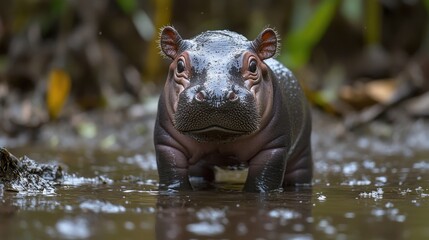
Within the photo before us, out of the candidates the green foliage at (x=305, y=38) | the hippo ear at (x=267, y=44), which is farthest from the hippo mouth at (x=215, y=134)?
the green foliage at (x=305, y=38)

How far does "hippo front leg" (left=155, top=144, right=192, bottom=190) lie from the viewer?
5.66m

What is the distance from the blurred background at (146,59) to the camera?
1122cm

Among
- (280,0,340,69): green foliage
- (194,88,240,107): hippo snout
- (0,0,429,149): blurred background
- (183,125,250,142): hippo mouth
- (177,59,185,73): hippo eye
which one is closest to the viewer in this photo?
(194,88,240,107): hippo snout

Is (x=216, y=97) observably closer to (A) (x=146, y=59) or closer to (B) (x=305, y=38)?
(B) (x=305, y=38)

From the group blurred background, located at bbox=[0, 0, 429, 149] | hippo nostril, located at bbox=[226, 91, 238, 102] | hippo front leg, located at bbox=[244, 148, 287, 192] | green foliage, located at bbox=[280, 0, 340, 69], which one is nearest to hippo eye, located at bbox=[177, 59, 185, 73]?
hippo nostril, located at bbox=[226, 91, 238, 102]

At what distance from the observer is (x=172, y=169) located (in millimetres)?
5691

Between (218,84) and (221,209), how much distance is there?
0.99 meters

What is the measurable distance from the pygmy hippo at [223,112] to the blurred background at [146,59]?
14.6 ft

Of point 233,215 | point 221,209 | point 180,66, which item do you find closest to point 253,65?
point 180,66

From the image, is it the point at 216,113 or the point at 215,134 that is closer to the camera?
the point at 216,113

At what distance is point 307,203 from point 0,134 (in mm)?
6527

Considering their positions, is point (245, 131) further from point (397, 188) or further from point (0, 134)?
point (0, 134)

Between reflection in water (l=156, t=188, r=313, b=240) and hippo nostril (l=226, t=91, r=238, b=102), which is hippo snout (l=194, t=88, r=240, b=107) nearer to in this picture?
hippo nostril (l=226, t=91, r=238, b=102)

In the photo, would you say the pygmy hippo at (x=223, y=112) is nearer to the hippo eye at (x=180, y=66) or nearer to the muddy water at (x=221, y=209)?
the hippo eye at (x=180, y=66)
